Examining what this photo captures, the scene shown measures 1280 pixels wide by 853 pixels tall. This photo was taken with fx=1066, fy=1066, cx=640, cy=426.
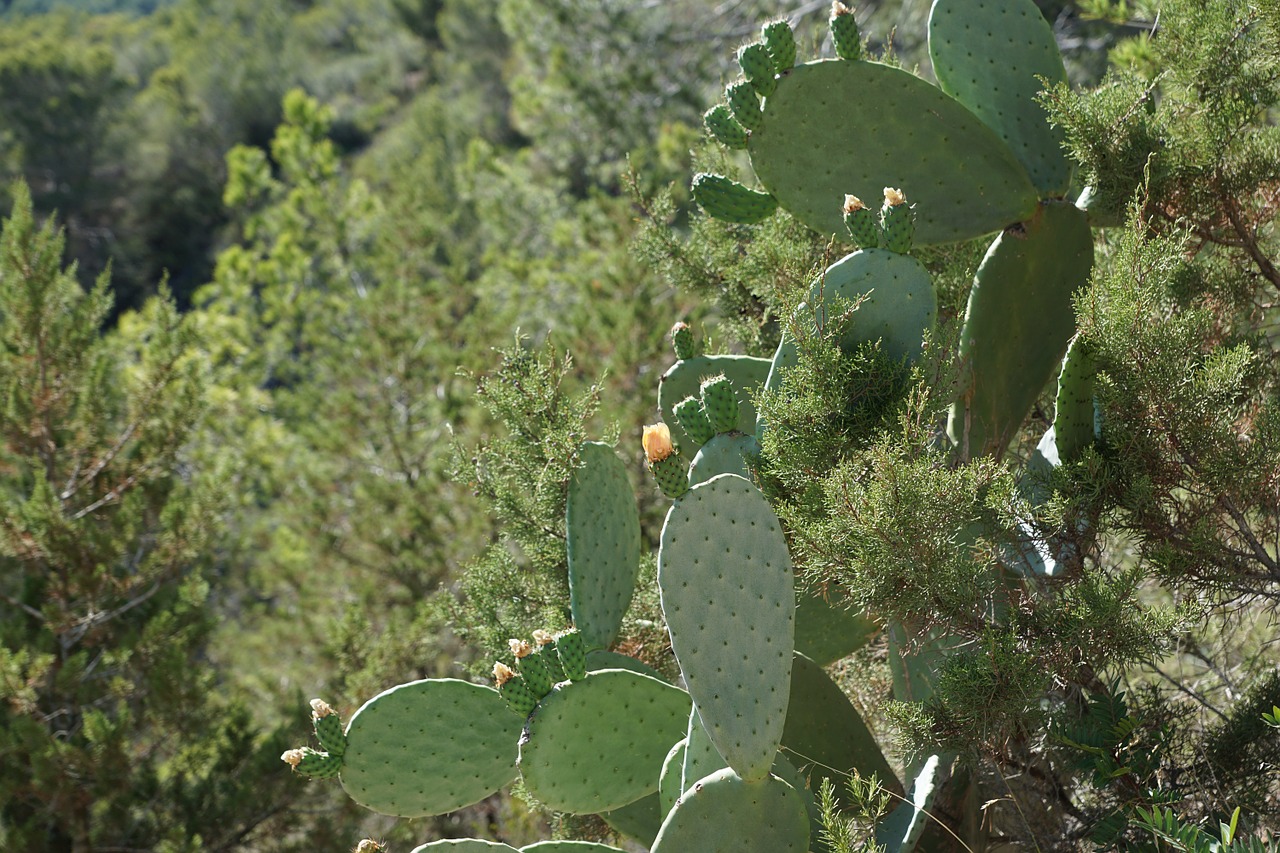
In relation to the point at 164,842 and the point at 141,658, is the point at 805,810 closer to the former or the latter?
the point at 164,842

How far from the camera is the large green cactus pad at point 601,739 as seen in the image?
206 centimetres

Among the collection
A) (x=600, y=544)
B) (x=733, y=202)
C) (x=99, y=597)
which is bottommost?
(x=99, y=597)

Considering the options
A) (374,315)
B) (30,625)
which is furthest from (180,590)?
(374,315)

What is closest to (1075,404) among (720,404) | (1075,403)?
(1075,403)

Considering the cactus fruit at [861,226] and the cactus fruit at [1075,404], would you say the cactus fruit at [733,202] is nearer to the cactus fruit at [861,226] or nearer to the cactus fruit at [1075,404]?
the cactus fruit at [861,226]

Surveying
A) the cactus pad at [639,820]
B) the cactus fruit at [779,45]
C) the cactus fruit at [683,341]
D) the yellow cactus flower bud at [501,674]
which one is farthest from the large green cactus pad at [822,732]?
the cactus fruit at [779,45]

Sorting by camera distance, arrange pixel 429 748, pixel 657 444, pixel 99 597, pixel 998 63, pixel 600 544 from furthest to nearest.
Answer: pixel 99 597 → pixel 998 63 → pixel 600 544 → pixel 429 748 → pixel 657 444

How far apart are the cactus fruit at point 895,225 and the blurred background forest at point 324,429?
20.8 inches

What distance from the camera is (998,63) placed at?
2635mm

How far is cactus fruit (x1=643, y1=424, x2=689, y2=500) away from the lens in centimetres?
200

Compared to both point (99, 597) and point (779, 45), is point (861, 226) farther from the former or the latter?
point (99, 597)

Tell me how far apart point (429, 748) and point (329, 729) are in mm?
221

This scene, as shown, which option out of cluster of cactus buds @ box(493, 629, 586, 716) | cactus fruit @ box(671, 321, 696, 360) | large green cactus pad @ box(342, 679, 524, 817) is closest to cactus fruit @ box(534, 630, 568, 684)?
cluster of cactus buds @ box(493, 629, 586, 716)

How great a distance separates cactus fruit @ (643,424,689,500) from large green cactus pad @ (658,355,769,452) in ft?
2.00
